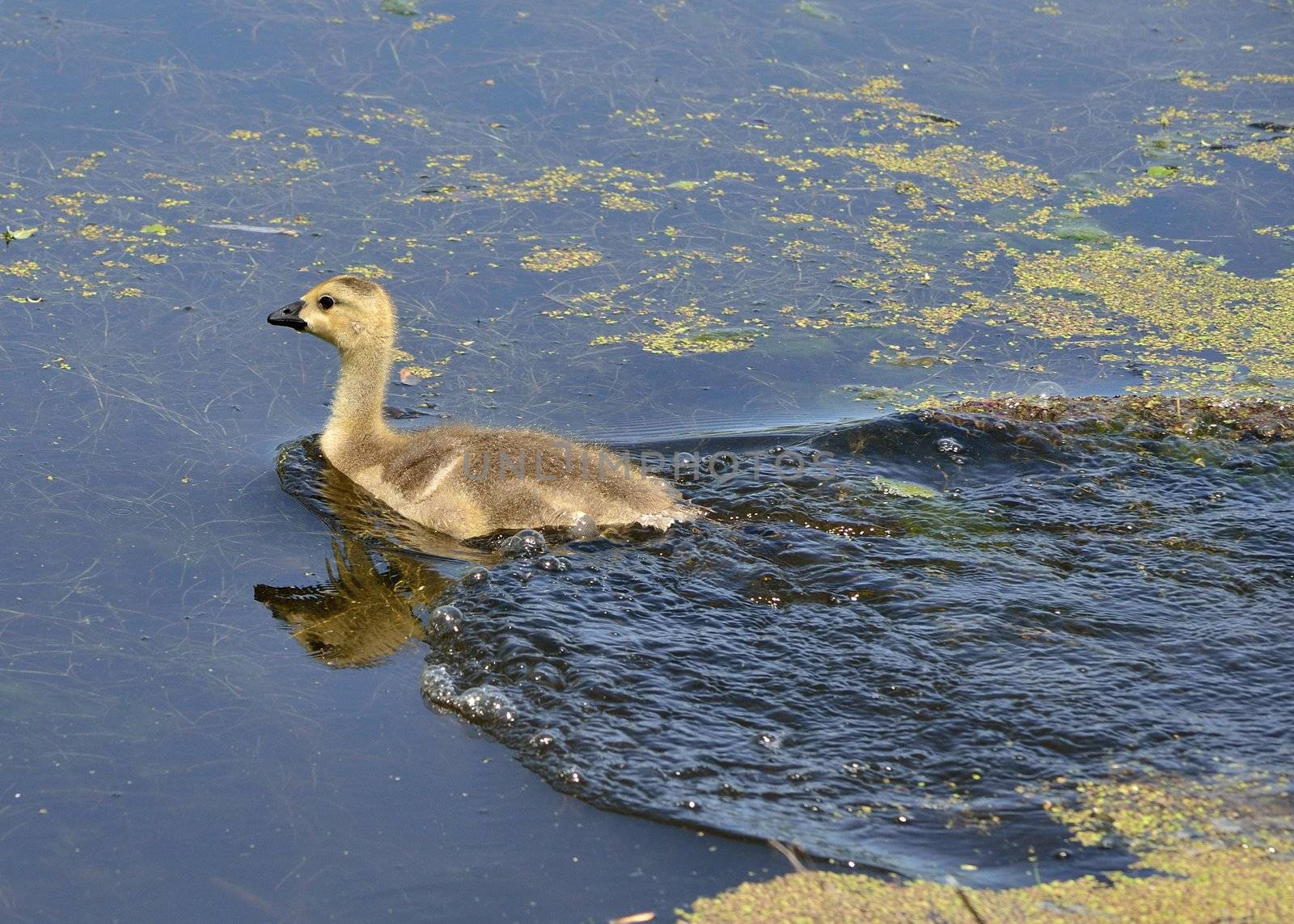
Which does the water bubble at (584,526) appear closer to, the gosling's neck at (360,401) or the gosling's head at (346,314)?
the gosling's neck at (360,401)

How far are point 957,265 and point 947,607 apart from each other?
3.09 meters

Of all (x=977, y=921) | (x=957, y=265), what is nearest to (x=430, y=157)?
(x=957, y=265)

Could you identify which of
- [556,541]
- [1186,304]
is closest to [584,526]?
[556,541]

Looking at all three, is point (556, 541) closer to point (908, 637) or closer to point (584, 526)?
point (584, 526)

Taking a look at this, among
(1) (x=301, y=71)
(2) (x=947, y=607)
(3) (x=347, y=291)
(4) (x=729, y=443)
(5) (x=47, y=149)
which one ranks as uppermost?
(1) (x=301, y=71)

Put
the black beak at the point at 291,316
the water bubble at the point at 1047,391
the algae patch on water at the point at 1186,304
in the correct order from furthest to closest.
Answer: the algae patch on water at the point at 1186,304 < the water bubble at the point at 1047,391 < the black beak at the point at 291,316

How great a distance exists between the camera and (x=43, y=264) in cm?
725

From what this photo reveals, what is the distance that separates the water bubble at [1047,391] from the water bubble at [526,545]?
8.03 feet

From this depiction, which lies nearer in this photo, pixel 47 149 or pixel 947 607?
pixel 947 607

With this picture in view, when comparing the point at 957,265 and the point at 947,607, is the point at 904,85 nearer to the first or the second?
the point at 957,265

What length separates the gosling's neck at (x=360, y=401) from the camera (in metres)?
6.27

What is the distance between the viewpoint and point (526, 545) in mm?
5758

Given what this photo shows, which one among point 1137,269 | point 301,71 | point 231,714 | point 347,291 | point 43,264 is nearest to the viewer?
point 231,714

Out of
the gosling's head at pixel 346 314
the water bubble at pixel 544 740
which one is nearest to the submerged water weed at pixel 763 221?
the gosling's head at pixel 346 314
